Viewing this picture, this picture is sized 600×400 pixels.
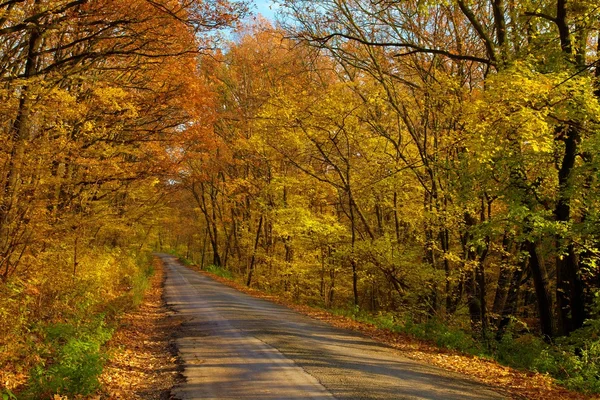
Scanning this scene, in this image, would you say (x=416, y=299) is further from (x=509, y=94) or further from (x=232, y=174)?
(x=232, y=174)

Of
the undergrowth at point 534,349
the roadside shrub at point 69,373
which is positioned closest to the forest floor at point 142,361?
the roadside shrub at point 69,373

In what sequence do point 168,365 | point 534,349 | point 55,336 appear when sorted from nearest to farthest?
point 168,365
point 55,336
point 534,349

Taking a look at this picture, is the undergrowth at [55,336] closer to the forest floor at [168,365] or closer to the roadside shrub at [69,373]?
the roadside shrub at [69,373]

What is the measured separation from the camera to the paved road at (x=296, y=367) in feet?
19.6

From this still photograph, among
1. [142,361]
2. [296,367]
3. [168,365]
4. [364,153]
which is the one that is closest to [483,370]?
[296,367]

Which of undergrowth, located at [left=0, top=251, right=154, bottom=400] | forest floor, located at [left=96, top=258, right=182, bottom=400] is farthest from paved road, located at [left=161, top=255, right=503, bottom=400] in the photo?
undergrowth, located at [left=0, top=251, right=154, bottom=400]

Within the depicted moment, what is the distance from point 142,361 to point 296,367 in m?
2.84

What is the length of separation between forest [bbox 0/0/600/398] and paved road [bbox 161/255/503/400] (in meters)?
1.74

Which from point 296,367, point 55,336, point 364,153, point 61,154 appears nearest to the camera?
point 296,367

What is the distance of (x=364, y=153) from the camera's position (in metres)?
17.5

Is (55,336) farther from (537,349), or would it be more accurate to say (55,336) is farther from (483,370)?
(537,349)

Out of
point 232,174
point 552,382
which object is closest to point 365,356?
point 552,382

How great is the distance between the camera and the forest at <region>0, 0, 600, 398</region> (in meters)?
8.35

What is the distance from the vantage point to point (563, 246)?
338 inches
